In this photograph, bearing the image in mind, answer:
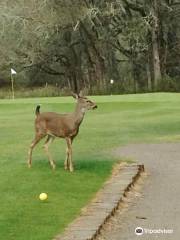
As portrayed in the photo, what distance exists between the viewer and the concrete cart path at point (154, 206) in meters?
7.70

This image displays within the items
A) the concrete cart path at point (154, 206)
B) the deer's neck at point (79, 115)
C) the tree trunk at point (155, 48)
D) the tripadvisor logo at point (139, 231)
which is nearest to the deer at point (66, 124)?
the deer's neck at point (79, 115)

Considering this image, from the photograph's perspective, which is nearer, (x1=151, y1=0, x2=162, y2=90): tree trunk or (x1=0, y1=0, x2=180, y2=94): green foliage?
(x1=151, y1=0, x2=162, y2=90): tree trunk

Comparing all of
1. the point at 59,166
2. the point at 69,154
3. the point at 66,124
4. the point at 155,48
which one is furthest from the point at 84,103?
the point at 155,48

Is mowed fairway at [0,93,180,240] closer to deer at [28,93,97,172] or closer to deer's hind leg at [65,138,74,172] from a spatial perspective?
deer's hind leg at [65,138,74,172]

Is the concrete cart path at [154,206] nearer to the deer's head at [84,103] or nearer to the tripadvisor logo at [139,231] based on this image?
the tripadvisor logo at [139,231]

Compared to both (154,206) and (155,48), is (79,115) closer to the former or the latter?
(154,206)

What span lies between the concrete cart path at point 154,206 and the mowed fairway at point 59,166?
0.64 metres

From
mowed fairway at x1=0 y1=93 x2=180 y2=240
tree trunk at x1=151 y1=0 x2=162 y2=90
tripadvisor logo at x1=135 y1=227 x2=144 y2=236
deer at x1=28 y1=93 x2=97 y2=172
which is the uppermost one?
tree trunk at x1=151 y1=0 x2=162 y2=90

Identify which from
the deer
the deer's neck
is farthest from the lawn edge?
the deer's neck

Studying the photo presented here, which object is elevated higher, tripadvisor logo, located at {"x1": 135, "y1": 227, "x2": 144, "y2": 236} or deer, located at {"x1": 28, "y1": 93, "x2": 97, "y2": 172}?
deer, located at {"x1": 28, "y1": 93, "x2": 97, "y2": 172}

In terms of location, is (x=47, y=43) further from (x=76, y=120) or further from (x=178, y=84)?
(x=76, y=120)

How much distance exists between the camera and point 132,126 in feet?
72.7

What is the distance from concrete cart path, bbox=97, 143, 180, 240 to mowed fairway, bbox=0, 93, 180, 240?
64cm

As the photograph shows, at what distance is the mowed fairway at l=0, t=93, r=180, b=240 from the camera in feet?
26.8
